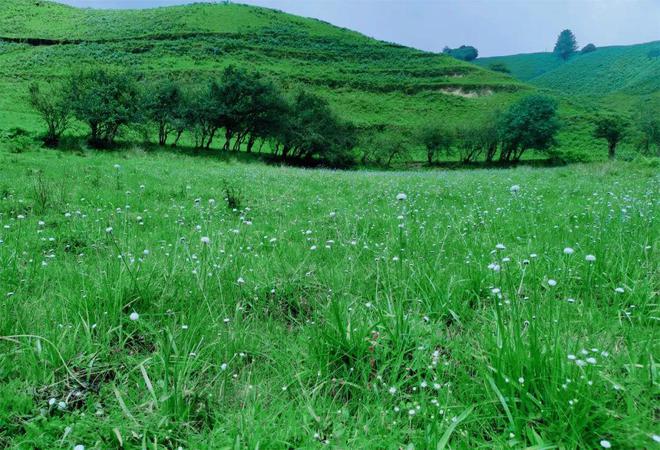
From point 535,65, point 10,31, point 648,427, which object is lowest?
point 648,427

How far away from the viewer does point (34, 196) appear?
363 inches

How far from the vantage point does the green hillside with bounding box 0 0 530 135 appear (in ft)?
307

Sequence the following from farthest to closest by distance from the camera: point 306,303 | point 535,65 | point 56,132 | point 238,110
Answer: point 535,65 < point 238,110 < point 56,132 < point 306,303

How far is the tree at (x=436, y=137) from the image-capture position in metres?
81.8

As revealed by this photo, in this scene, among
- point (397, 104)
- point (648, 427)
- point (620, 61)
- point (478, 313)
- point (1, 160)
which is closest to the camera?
point (648, 427)

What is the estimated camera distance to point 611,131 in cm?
7994

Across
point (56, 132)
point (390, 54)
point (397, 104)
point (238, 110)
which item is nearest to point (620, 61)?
point (390, 54)

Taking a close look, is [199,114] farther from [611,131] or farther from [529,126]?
[611,131]

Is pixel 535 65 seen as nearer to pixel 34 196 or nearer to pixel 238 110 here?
pixel 238 110

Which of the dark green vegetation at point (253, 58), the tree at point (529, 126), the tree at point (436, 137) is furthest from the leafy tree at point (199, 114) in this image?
the tree at point (529, 126)

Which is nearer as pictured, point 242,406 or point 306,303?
point 242,406

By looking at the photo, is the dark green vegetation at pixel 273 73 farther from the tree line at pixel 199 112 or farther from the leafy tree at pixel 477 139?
the leafy tree at pixel 477 139

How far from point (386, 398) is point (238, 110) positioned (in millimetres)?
61610

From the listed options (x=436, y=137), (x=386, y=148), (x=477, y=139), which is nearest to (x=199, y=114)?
(x=386, y=148)
